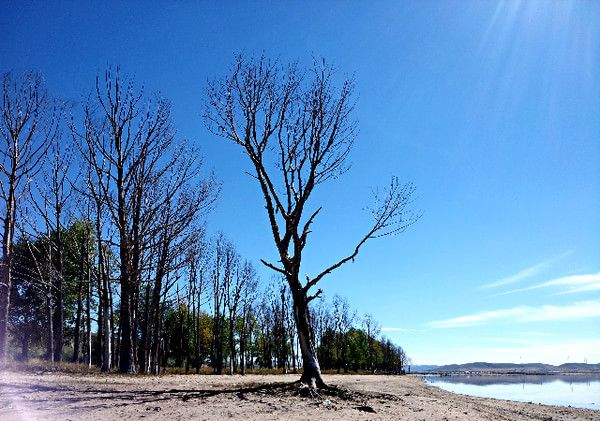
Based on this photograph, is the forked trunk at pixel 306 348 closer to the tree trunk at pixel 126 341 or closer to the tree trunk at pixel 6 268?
the tree trunk at pixel 126 341

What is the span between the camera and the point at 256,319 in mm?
74938

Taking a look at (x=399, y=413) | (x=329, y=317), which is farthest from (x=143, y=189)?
(x=329, y=317)

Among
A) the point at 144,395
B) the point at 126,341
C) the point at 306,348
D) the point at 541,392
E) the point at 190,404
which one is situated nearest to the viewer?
the point at 190,404

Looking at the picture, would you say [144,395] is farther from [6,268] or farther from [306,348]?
[6,268]

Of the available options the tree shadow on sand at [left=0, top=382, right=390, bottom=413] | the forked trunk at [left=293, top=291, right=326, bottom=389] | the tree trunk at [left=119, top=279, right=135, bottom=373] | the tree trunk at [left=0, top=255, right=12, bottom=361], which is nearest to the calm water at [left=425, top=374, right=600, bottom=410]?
the forked trunk at [left=293, top=291, right=326, bottom=389]

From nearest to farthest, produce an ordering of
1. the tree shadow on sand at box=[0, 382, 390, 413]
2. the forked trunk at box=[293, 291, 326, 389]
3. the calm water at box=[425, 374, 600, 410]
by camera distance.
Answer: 1. the tree shadow on sand at box=[0, 382, 390, 413]
2. the forked trunk at box=[293, 291, 326, 389]
3. the calm water at box=[425, 374, 600, 410]

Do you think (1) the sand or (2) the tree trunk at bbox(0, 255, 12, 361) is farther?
(2) the tree trunk at bbox(0, 255, 12, 361)

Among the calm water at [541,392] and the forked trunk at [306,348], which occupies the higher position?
the forked trunk at [306,348]

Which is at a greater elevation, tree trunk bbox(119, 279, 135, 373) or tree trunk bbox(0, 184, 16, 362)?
tree trunk bbox(0, 184, 16, 362)

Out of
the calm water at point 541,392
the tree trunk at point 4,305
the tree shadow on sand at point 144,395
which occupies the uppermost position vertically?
the tree trunk at point 4,305

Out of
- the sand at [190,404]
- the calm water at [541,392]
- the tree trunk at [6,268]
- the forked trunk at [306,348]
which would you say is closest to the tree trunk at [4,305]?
the tree trunk at [6,268]

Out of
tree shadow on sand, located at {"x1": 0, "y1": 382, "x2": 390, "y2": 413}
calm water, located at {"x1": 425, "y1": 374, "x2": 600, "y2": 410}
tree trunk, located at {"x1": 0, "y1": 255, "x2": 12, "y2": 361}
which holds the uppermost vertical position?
tree trunk, located at {"x1": 0, "y1": 255, "x2": 12, "y2": 361}

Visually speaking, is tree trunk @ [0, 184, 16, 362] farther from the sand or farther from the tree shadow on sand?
the tree shadow on sand

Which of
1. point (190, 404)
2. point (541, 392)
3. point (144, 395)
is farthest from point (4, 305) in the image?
point (541, 392)
